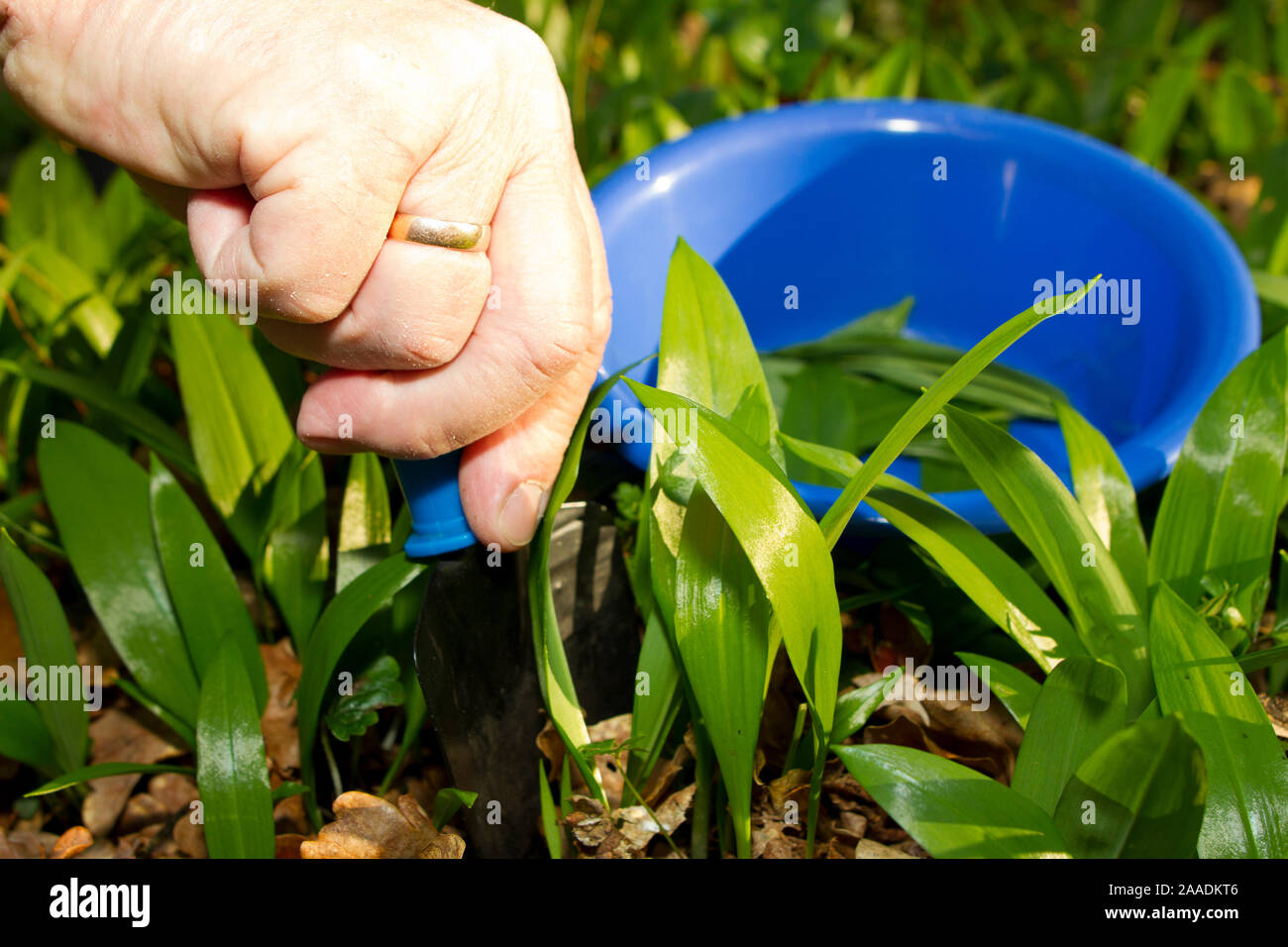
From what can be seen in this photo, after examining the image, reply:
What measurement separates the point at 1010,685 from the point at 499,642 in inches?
16.8

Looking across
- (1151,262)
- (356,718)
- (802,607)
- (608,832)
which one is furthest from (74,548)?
(1151,262)

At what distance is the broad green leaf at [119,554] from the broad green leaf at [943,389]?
0.66 m

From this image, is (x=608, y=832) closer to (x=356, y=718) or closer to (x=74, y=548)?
(x=356, y=718)

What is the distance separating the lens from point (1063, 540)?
0.78 m

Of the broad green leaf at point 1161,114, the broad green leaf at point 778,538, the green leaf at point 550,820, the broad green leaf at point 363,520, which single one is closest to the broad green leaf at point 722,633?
the broad green leaf at point 778,538

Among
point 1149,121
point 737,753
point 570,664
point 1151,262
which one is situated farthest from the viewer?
point 1149,121

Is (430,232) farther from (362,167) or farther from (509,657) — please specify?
(509,657)

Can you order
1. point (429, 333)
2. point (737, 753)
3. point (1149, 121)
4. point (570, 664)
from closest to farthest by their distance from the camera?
point (429, 333) → point (737, 753) → point (570, 664) → point (1149, 121)

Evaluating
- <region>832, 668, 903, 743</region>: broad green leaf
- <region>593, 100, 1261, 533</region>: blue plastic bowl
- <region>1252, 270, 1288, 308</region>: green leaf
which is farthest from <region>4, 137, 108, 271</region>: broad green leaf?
<region>1252, 270, 1288, 308</region>: green leaf

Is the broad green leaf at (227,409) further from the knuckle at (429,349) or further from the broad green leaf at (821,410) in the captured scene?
the broad green leaf at (821,410)

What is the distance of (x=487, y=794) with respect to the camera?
2.65ft

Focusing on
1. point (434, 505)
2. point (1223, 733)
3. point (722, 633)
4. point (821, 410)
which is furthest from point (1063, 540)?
point (434, 505)

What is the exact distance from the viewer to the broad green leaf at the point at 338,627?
82cm

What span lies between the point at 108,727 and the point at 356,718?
0.34m
